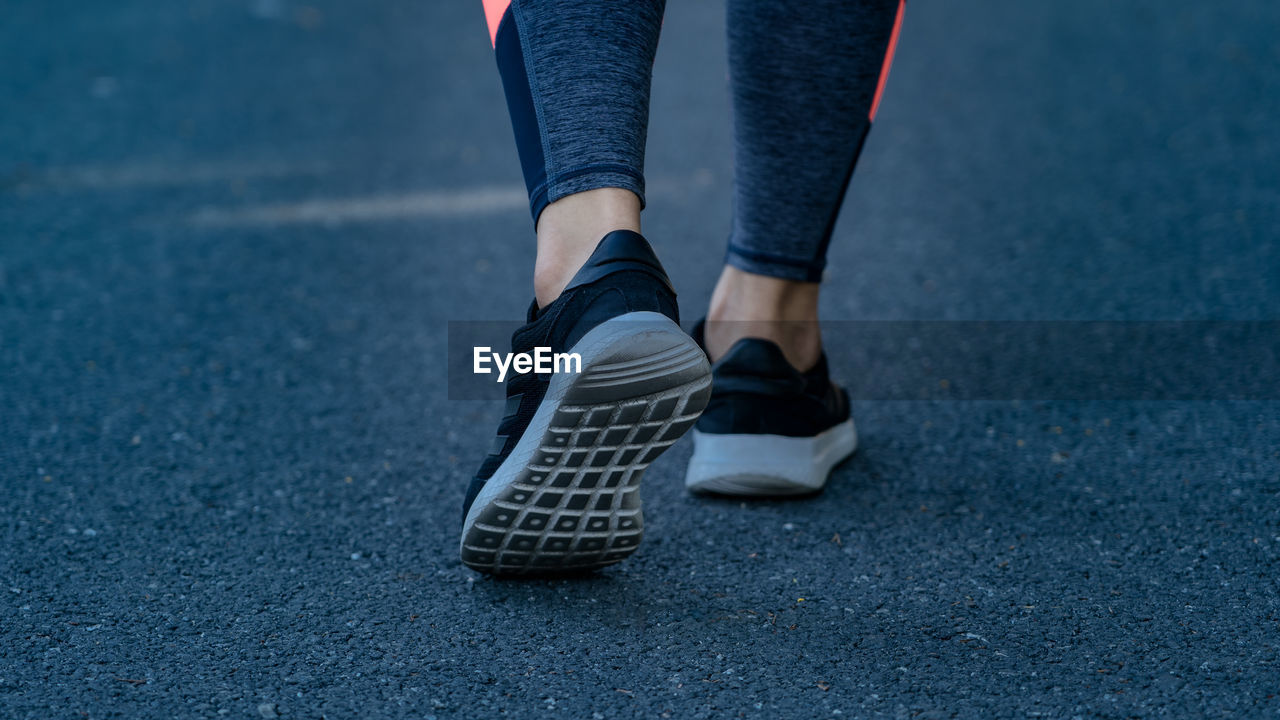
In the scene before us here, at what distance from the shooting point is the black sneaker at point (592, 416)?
0.99 metres

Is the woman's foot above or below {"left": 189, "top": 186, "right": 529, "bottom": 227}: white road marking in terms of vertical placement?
above

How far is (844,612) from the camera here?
3.72ft

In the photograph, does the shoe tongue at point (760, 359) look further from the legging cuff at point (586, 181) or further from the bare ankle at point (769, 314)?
the legging cuff at point (586, 181)

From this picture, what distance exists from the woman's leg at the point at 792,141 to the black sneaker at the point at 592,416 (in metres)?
0.37

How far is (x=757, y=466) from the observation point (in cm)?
136

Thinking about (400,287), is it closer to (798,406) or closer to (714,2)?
(798,406)

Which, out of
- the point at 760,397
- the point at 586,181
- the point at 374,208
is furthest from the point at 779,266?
the point at 374,208

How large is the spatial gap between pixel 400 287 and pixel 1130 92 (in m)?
2.30

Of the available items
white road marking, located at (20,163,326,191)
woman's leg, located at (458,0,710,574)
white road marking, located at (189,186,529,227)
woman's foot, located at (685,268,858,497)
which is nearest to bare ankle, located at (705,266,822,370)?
woman's foot, located at (685,268,858,497)

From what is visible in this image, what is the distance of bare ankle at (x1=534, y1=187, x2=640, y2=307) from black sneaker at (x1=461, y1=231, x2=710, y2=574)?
0.7 inches

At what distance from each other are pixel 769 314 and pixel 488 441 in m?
0.43

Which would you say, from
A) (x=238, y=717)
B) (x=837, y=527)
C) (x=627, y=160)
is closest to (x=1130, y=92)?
(x=837, y=527)

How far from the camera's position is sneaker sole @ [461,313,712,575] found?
0.99m

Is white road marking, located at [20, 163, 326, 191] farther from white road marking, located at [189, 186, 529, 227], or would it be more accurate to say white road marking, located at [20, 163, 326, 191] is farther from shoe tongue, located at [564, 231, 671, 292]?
shoe tongue, located at [564, 231, 671, 292]
